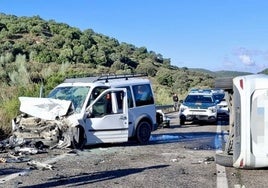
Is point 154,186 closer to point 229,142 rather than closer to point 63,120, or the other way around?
point 229,142

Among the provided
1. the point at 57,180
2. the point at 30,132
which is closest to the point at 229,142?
the point at 57,180

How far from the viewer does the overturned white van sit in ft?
29.6

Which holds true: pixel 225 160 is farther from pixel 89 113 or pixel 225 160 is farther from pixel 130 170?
pixel 89 113

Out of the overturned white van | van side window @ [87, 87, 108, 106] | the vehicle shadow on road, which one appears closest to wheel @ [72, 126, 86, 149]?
van side window @ [87, 87, 108, 106]

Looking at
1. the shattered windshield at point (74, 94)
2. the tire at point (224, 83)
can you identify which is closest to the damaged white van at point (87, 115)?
the shattered windshield at point (74, 94)

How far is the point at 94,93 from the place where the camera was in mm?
13734

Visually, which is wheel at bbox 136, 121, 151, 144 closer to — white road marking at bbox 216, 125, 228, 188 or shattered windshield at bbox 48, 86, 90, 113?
shattered windshield at bbox 48, 86, 90, 113

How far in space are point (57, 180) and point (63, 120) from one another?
448 cm

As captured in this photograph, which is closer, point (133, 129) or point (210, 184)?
point (210, 184)

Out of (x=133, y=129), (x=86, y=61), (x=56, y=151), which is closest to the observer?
(x=56, y=151)

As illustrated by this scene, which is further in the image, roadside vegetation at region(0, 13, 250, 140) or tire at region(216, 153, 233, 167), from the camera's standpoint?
roadside vegetation at region(0, 13, 250, 140)

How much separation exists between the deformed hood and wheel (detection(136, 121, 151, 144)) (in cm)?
271

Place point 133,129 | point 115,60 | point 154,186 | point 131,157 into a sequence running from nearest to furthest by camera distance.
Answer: point 154,186 < point 131,157 < point 133,129 < point 115,60

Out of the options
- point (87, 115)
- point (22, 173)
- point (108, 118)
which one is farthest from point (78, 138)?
point (22, 173)
